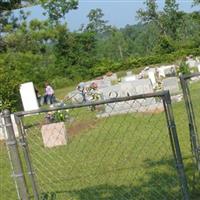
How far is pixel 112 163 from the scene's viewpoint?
8.95m

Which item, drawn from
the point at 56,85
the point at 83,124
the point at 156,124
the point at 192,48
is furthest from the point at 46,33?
the point at 192,48

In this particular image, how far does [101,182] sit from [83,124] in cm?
665

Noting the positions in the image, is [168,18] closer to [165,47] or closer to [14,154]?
[165,47]

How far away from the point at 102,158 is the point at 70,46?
1805 inches

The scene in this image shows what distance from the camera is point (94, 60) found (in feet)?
177

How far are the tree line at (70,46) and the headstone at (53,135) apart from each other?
2665 mm

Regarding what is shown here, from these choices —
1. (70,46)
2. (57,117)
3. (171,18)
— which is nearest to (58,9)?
(70,46)

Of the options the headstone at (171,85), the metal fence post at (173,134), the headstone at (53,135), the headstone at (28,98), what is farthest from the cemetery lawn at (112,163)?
the headstone at (28,98)

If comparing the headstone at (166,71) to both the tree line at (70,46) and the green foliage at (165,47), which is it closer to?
the tree line at (70,46)

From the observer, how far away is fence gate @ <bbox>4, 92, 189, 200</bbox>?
5.10m

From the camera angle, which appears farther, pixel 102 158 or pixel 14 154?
pixel 102 158

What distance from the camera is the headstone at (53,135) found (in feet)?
36.7

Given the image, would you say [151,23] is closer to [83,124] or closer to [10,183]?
[83,124]

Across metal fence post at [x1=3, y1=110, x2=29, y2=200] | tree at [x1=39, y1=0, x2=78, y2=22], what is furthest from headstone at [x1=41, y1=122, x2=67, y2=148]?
tree at [x1=39, y1=0, x2=78, y2=22]
